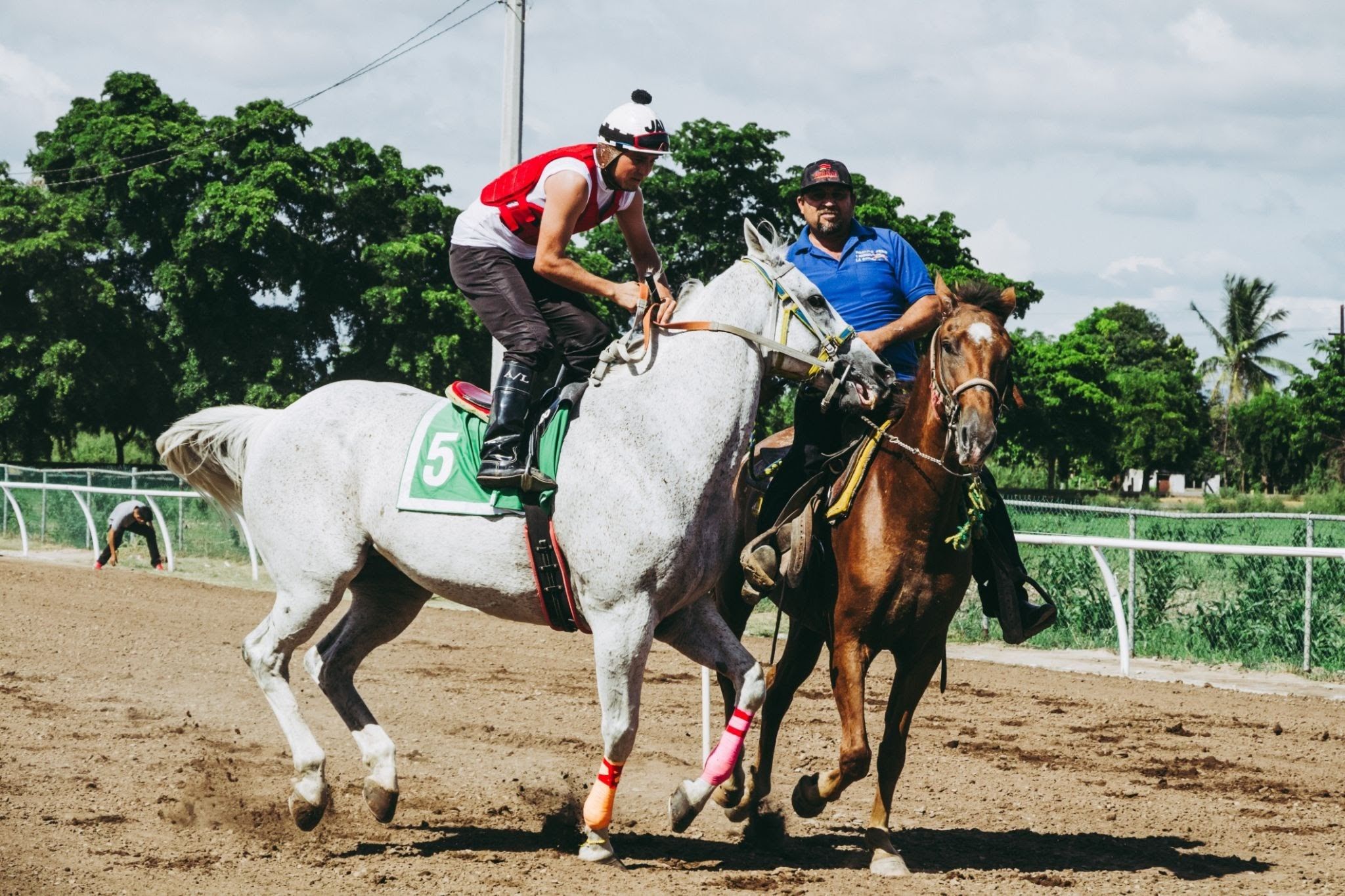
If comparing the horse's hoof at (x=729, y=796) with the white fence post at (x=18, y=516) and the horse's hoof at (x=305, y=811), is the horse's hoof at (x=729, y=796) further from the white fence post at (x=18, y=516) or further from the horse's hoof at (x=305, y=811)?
the white fence post at (x=18, y=516)

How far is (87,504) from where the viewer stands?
21.3 m

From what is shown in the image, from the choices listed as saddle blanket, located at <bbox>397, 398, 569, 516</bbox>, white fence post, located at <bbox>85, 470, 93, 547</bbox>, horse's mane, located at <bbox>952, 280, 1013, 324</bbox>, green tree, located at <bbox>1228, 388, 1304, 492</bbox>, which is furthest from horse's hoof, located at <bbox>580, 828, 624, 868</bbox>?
green tree, located at <bbox>1228, 388, 1304, 492</bbox>

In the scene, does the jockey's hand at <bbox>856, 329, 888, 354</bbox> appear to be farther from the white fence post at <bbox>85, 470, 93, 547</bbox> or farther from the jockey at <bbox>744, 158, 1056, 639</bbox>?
the white fence post at <bbox>85, 470, 93, 547</bbox>

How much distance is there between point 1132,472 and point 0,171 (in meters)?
72.7

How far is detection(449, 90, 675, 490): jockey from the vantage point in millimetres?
5469

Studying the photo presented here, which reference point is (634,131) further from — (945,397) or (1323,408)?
(1323,408)

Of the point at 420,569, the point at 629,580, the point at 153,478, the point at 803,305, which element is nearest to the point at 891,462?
the point at 803,305

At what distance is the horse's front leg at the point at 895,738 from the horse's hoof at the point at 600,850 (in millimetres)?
1089

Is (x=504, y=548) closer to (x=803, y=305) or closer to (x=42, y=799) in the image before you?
(x=803, y=305)

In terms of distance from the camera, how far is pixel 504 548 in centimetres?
564

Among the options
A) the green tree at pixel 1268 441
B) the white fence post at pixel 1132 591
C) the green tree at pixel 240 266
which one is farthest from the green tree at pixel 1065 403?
the white fence post at pixel 1132 591

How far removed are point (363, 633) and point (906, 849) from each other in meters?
2.71

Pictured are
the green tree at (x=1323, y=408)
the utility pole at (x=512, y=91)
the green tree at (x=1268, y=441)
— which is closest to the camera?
the utility pole at (x=512, y=91)

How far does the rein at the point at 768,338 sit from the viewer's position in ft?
17.9
